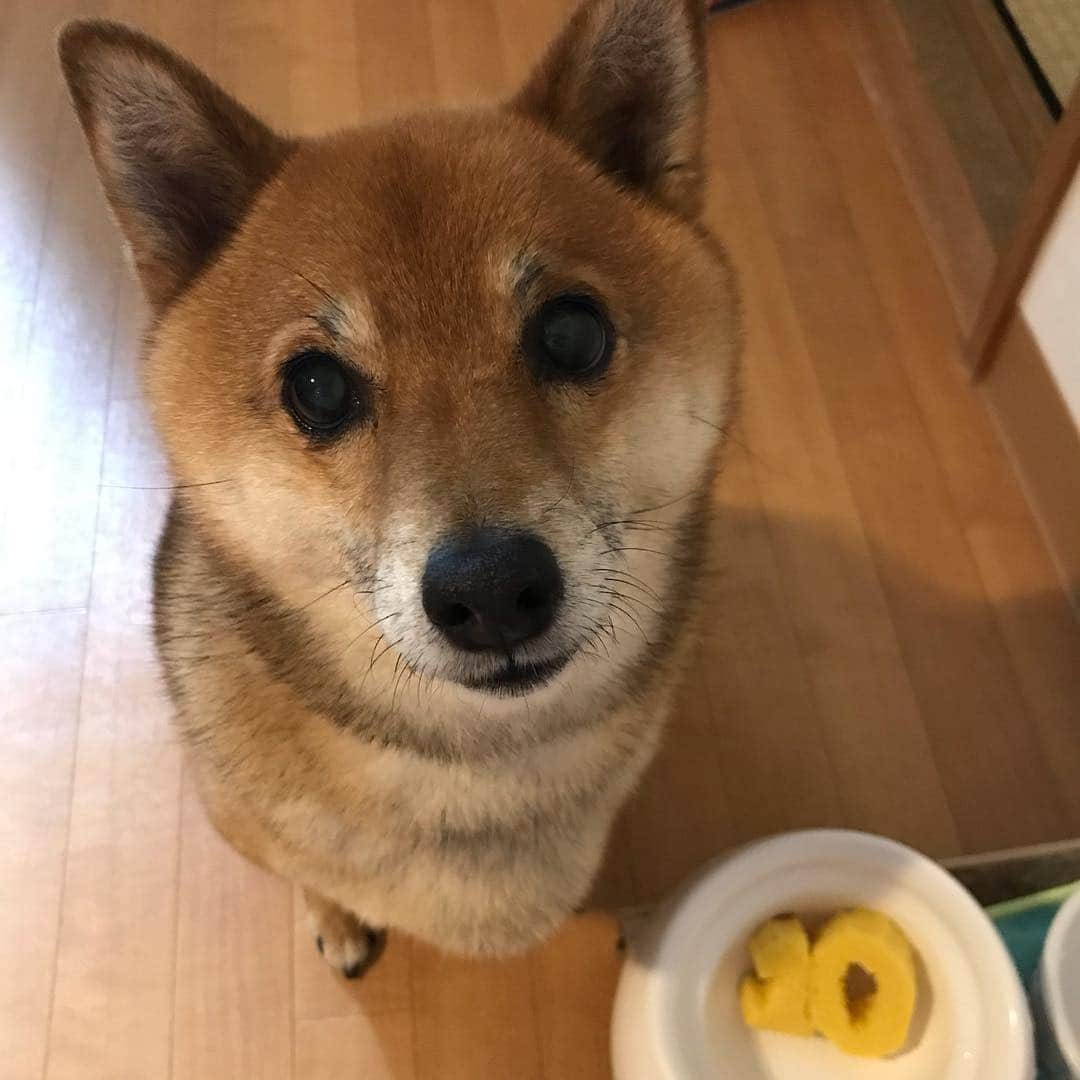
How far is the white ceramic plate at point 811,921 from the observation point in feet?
3.43

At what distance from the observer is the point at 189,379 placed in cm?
87

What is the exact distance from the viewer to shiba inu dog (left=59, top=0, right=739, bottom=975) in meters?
0.77

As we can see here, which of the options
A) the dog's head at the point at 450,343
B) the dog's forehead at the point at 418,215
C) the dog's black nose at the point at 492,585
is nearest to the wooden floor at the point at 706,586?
the dog's head at the point at 450,343

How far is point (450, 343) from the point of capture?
0.79 meters

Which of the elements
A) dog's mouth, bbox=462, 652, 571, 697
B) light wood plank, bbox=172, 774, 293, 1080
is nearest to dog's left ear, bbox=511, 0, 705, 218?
dog's mouth, bbox=462, 652, 571, 697

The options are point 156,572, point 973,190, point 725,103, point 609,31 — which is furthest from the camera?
point 725,103

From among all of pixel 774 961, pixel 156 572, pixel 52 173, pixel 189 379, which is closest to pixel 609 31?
pixel 189 379

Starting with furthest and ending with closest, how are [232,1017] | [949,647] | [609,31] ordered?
[949,647] < [232,1017] < [609,31]

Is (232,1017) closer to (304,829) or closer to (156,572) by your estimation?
(304,829)

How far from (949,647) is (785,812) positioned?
1.19ft

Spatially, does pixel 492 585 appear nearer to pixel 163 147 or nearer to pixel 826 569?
pixel 163 147

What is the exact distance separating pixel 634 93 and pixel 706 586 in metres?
0.51

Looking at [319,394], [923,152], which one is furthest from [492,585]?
[923,152]

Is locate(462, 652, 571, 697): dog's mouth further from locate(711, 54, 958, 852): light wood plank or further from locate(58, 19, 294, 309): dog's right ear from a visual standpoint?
locate(711, 54, 958, 852): light wood plank
